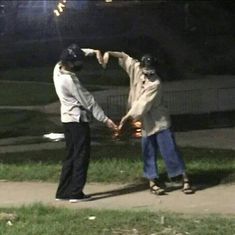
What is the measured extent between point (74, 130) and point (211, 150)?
433 centimetres

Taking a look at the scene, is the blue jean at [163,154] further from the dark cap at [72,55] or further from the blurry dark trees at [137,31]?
the blurry dark trees at [137,31]

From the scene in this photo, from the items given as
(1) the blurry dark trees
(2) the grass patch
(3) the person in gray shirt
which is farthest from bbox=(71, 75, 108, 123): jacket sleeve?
(1) the blurry dark trees

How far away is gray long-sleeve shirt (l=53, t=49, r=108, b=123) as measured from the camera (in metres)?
8.39

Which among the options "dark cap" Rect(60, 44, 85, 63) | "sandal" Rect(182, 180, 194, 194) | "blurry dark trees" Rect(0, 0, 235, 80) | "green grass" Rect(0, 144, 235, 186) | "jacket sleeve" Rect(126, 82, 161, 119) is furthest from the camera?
"blurry dark trees" Rect(0, 0, 235, 80)

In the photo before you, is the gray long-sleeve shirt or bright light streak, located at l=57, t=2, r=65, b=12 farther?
bright light streak, located at l=57, t=2, r=65, b=12

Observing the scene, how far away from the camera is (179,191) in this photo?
29.4 ft

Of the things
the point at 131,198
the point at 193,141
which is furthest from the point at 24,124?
the point at 131,198

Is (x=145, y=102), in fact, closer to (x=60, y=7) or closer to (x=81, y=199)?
(x=81, y=199)

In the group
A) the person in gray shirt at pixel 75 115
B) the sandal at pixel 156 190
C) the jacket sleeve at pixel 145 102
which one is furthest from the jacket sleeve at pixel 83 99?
the sandal at pixel 156 190

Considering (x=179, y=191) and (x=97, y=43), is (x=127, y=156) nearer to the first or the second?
(x=179, y=191)

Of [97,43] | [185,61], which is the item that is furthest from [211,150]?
[97,43]

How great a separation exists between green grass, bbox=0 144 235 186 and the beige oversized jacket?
3.33ft

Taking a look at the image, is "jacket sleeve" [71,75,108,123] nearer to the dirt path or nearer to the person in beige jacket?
the person in beige jacket

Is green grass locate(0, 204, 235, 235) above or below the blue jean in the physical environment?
below
